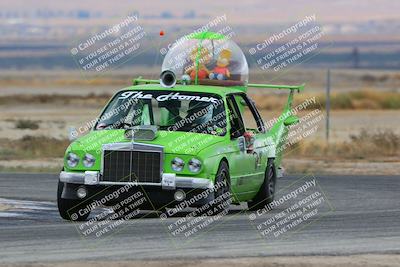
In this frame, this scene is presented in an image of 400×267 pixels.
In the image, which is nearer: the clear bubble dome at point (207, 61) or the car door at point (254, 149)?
the car door at point (254, 149)

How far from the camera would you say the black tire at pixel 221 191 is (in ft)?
51.6

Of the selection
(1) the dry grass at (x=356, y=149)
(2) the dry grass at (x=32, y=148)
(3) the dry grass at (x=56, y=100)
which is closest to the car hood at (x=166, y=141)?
(2) the dry grass at (x=32, y=148)

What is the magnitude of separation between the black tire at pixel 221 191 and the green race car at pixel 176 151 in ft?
0.06

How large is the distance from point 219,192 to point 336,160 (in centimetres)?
1467

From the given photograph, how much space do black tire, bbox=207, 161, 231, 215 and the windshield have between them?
654mm

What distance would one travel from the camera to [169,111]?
17.0 metres

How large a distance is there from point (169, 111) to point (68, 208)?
2.17 m

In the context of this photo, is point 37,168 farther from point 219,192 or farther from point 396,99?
point 396,99

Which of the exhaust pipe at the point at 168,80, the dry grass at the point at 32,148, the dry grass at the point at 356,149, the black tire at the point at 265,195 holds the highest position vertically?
the exhaust pipe at the point at 168,80

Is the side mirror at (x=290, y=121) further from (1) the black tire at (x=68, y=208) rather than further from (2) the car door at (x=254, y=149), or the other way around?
(1) the black tire at (x=68, y=208)

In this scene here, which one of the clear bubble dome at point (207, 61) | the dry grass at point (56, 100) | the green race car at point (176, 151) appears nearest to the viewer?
the green race car at point (176, 151)

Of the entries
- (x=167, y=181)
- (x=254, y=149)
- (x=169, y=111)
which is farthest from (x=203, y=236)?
(x=254, y=149)

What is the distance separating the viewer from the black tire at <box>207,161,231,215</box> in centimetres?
1572

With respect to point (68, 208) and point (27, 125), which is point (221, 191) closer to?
point (68, 208)
